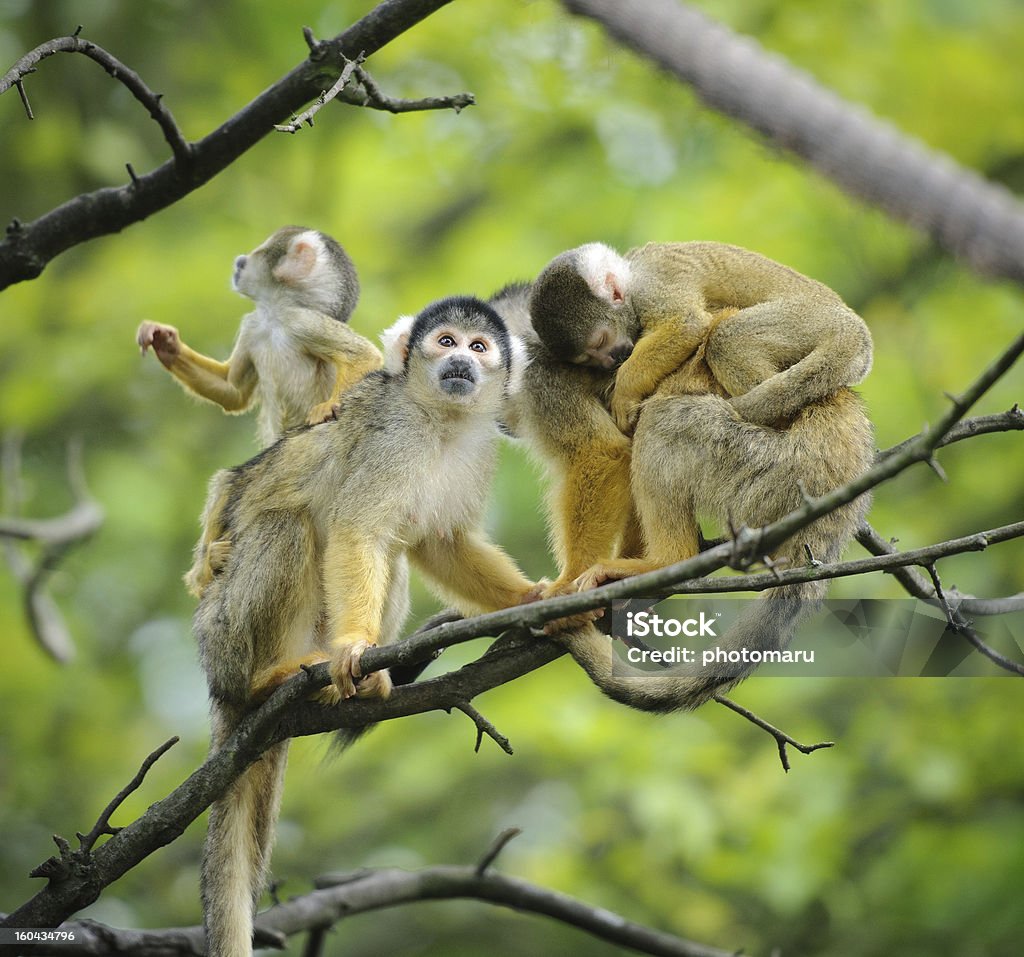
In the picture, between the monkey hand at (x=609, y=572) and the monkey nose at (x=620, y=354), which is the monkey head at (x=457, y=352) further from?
the monkey hand at (x=609, y=572)

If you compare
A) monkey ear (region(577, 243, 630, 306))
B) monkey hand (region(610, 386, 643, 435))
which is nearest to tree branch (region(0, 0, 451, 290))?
monkey ear (region(577, 243, 630, 306))

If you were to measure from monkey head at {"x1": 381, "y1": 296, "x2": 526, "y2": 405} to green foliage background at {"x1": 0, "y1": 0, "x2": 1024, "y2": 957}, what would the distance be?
15.1 feet

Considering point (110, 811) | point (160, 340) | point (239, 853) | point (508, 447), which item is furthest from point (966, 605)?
point (508, 447)

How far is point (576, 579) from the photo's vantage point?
173 inches

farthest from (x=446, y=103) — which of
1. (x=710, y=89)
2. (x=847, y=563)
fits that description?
(x=710, y=89)

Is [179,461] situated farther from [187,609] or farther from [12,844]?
[12,844]

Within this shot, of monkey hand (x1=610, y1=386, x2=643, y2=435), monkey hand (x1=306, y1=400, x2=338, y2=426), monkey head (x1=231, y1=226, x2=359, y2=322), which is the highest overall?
monkey head (x1=231, y1=226, x2=359, y2=322)

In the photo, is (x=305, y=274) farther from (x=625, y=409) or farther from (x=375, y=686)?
(x=375, y=686)

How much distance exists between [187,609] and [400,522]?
651 centimetres

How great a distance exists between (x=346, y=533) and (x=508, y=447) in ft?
16.5

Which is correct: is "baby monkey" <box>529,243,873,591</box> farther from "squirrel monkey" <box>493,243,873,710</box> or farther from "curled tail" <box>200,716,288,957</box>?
"curled tail" <box>200,716,288,957</box>

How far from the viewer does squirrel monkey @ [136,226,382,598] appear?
564cm

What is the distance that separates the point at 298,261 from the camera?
19.2 ft

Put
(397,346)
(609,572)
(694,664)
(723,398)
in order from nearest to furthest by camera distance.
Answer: (694,664)
(609,572)
(723,398)
(397,346)
